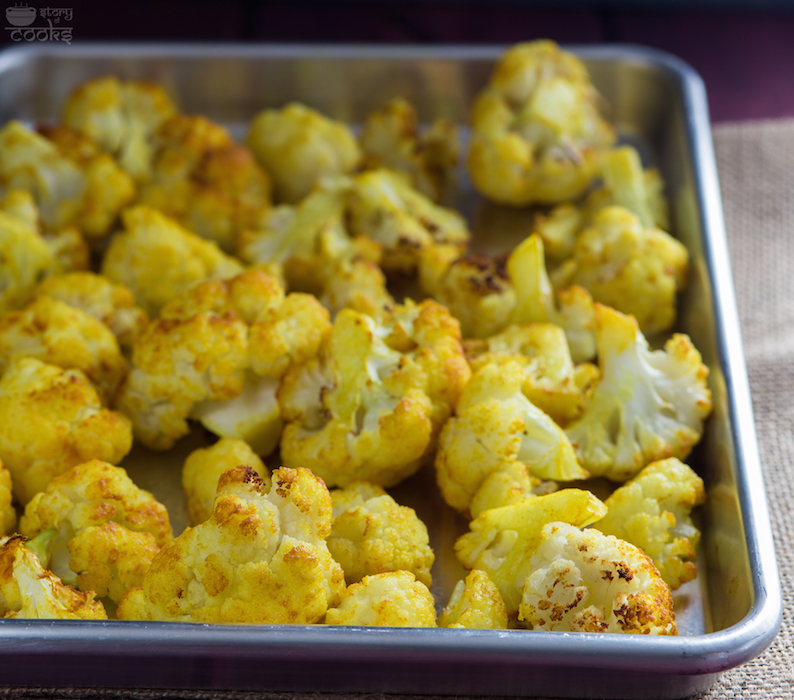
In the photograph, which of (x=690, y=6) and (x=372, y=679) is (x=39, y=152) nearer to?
(x=372, y=679)

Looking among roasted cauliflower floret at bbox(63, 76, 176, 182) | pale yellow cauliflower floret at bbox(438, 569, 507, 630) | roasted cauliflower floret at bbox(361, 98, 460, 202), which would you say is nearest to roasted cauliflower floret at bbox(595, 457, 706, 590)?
pale yellow cauliflower floret at bbox(438, 569, 507, 630)

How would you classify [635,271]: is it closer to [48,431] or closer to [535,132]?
[535,132]

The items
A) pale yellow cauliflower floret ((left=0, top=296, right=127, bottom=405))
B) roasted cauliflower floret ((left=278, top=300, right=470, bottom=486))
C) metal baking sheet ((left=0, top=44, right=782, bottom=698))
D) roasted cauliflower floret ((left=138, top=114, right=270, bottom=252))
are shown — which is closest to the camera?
metal baking sheet ((left=0, top=44, right=782, bottom=698))

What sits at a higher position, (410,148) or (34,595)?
(410,148)

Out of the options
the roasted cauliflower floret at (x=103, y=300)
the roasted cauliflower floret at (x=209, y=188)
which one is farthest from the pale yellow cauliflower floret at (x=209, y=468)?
the roasted cauliflower floret at (x=209, y=188)

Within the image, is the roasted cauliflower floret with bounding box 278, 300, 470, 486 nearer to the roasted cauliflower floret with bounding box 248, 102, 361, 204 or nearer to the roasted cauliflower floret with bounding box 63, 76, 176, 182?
the roasted cauliflower floret with bounding box 248, 102, 361, 204

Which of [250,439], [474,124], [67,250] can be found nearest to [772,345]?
[474,124]

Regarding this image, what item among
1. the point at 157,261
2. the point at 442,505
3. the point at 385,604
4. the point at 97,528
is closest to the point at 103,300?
the point at 157,261
